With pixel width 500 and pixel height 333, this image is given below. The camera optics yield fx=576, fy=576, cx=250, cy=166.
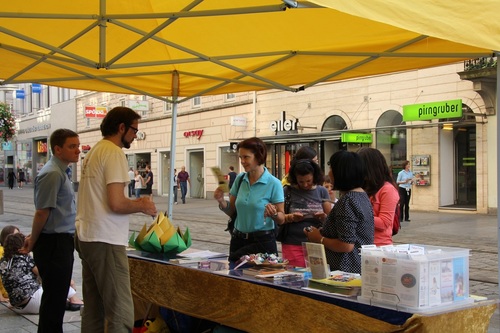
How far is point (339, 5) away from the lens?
309 cm

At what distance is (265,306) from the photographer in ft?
12.1

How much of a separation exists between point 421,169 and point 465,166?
1471 millimetres

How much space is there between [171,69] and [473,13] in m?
4.14

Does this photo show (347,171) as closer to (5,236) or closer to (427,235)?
(5,236)

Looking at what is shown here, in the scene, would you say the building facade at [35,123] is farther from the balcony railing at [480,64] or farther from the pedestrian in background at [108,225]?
the pedestrian in background at [108,225]

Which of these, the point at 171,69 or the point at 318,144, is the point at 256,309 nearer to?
the point at 171,69

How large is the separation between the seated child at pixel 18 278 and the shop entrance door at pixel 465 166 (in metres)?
16.6

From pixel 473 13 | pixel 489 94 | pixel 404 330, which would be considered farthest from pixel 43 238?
pixel 489 94

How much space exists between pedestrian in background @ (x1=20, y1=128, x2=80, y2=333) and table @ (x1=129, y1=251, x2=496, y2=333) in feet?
2.05

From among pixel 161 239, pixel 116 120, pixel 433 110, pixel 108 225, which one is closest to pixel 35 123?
pixel 433 110

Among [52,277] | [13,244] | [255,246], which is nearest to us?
[52,277]

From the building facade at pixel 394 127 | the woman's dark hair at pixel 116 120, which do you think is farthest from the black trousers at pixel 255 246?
the building facade at pixel 394 127

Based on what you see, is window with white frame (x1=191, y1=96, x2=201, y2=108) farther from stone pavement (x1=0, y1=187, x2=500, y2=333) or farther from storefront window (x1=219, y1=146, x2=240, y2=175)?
stone pavement (x1=0, y1=187, x2=500, y2=333)

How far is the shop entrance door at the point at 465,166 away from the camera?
19.7 m
